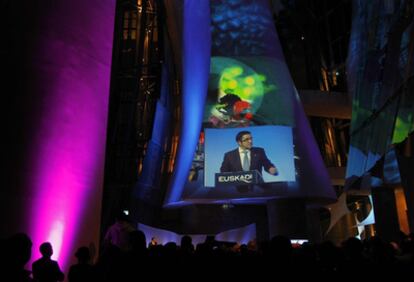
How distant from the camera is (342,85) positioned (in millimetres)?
22031

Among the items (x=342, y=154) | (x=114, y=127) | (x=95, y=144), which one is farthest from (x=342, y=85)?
(x=95, y=144)

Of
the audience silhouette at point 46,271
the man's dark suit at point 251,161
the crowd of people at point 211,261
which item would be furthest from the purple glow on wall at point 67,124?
the man's dark suit at point 251,161

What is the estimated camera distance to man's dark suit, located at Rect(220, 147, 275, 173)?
11102mm

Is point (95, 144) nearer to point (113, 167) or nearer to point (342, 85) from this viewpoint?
point (113, 167)

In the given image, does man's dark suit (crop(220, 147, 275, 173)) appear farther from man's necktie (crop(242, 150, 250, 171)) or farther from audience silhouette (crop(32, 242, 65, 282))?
audience silhouette (crop(32, 242, 65, 282))

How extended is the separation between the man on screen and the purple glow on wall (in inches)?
244

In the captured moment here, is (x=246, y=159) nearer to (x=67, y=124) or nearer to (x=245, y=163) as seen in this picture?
(x=245, y=163)

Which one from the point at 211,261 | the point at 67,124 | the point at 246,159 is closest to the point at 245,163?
the point at 246,159

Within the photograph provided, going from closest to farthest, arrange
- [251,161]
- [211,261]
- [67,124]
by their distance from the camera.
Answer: [211,261] < [67,124] < [251,161]

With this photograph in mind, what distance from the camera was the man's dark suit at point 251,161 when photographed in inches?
437

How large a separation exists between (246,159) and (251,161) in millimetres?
160

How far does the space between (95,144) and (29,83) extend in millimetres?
1148

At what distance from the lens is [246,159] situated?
11.2 metres

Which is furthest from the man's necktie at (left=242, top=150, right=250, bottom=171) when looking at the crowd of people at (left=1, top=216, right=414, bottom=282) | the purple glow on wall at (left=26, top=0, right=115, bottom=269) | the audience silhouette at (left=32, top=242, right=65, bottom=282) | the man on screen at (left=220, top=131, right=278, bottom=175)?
the audience silhouette at (left=32, top=242, right=65, bottom=282)
